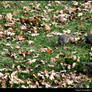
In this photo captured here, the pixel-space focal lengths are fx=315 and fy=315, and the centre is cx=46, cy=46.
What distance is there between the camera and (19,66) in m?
7.06

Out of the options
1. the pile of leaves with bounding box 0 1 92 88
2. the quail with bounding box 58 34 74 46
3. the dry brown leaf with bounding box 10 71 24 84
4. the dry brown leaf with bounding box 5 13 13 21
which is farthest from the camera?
the dry brown leaf with bounding box 5 13 13 21

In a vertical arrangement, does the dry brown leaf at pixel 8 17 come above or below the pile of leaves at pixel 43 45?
above

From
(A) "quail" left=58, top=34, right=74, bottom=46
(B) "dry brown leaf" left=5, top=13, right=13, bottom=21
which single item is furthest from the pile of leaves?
(A) "quail" left=58, top=34, right=74, bottom=46

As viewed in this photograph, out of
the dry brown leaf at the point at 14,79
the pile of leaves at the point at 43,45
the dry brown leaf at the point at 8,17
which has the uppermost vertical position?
the dry brown leaf at the point at 8,17

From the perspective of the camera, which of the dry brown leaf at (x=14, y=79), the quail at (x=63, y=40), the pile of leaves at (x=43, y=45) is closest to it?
the dry brown leaf at (x=14, y=79)

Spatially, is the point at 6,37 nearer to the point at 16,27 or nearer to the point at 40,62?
the point at 16,27

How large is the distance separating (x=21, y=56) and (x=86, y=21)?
9.76 feet

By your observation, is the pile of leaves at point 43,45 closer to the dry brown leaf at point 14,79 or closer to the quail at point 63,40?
the dry brown leaf at point 14,79

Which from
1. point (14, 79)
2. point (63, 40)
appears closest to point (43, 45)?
point (63, 40)

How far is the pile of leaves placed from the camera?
6.71 metres

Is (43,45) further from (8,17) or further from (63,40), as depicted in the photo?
(8,17)

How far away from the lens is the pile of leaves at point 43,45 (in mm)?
6711

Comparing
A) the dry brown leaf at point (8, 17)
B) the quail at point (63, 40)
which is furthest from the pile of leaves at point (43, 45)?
the quail at point (63, 40)

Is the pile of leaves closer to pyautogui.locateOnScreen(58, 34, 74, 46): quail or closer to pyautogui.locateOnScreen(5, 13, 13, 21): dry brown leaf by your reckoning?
pyautogui.locateOnScreen(5, 13, 13, 21): dry brown leaf
